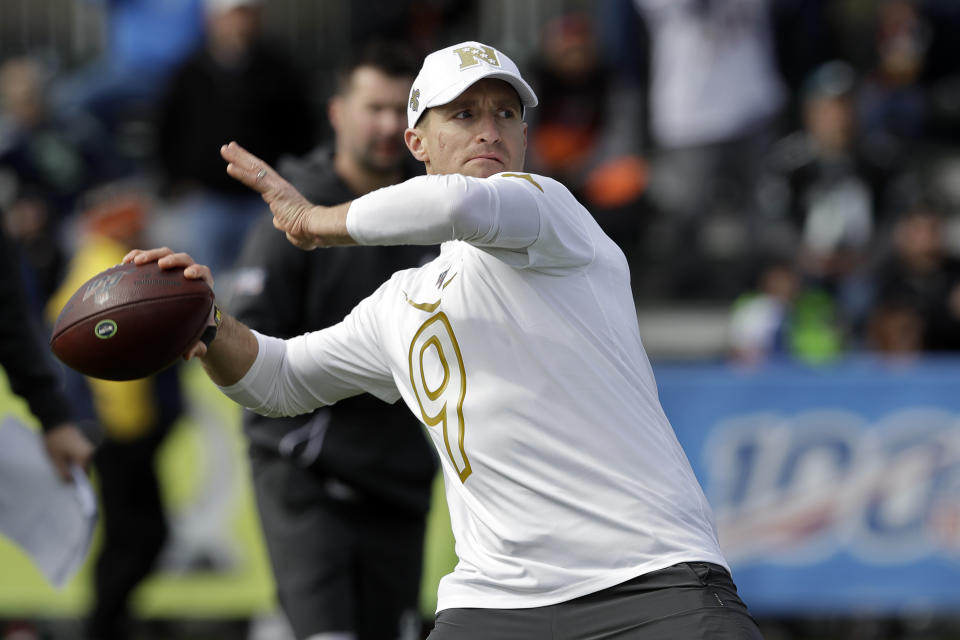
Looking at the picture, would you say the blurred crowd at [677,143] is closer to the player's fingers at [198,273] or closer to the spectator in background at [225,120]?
the spectator in background at [225,120]

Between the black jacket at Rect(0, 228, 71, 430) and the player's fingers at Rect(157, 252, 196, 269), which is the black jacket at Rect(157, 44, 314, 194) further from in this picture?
the player's fingers at Rect(157, 252, 196, 269)

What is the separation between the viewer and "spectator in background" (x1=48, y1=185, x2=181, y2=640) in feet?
26.5

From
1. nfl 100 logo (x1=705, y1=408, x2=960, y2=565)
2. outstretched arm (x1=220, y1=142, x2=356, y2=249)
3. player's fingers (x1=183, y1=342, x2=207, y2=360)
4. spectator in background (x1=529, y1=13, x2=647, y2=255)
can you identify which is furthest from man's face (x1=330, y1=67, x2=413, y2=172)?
spectator in background (x1=529, y1=13, x2=647, y2=255)

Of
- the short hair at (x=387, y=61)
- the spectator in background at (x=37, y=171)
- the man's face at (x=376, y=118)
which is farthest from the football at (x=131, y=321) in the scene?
the spectator in background at (x=37, y=171)

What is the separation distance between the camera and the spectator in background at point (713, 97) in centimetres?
1102

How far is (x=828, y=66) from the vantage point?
12.0m

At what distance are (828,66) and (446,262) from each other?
29.8 feet

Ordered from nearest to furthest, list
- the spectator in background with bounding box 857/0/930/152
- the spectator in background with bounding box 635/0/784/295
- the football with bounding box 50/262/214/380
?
the football with bounding box 50/262/214/380, the spectator in background with bounding box 635/0/784/295, the spectator in background with bounding box 857/0/930/152

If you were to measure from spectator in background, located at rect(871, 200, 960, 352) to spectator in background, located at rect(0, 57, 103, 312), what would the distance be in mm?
5916

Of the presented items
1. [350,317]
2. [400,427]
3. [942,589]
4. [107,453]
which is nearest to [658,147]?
[942,589]

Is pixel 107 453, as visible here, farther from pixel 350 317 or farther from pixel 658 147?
pixel 658 147

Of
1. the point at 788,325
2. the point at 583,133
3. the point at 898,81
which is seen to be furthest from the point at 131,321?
the point at 898,81

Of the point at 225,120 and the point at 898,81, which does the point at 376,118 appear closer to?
the point at 225,120

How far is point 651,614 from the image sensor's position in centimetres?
331
